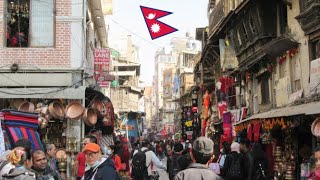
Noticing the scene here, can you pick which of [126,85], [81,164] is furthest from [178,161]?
[126,85]

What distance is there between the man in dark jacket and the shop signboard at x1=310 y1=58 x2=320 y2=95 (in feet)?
29.2

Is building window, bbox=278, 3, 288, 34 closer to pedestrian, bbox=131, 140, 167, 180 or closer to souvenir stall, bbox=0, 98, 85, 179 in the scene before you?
pedestrian, bbox=131, 140, 167, 180

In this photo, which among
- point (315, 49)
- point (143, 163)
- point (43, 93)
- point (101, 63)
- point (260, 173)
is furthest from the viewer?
point (101, 63)

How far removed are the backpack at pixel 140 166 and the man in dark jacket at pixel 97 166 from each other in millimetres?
7155

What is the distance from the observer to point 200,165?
523 centimetres

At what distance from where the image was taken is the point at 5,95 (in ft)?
51.1

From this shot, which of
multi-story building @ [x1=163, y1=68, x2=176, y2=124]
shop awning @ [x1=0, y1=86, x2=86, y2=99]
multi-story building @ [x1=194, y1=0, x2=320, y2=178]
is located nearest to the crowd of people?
multi-story building @ [x1=194, y1=0, x2=320, y2=178]

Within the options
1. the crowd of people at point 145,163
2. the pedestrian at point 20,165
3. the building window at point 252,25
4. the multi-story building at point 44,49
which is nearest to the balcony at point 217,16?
the building window at point 252,25

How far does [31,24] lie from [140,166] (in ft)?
20.1

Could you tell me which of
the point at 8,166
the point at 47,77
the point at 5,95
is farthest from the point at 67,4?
the point at 8,166

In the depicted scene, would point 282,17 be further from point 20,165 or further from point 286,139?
point 20,165

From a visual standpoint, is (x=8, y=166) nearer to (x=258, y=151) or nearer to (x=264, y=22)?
(x=258, y=151)

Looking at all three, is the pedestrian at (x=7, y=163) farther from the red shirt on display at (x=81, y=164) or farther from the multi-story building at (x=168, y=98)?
the multi-story building at (x=168, y=98)

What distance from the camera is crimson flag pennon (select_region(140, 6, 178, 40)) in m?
15.7
